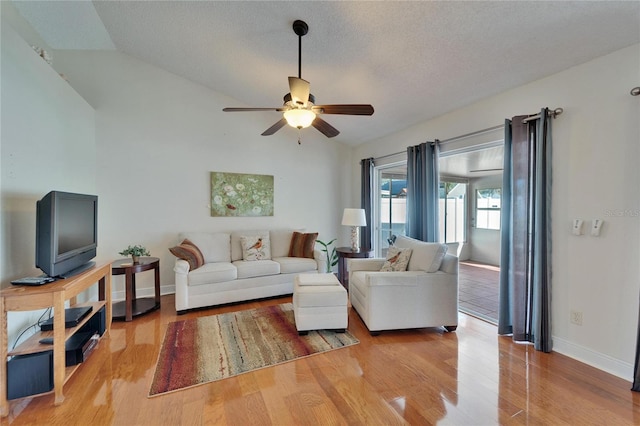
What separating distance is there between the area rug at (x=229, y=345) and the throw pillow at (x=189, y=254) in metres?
0.70

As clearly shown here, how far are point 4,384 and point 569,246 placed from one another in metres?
4.28

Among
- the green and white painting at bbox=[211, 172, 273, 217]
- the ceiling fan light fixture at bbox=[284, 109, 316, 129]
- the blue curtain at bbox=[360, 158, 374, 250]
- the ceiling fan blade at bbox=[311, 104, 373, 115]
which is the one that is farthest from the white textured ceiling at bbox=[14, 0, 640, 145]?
the green and white painting at bbox=[211, 172, 273, 217]

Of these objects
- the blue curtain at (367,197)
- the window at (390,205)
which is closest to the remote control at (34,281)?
the blue curtain at (367,197)

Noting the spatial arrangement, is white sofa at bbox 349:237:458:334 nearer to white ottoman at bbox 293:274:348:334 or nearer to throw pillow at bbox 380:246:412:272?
throw pillow at bbox 380:246:412:272

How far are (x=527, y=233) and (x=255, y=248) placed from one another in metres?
3.36

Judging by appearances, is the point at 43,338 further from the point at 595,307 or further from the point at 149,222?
the point at 595,307

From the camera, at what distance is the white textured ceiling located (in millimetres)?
2010

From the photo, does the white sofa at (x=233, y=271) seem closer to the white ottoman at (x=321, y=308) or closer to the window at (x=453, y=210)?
the white ottoman at (x=321, y=308)

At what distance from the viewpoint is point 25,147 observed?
7.44ft

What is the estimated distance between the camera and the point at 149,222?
3.93 m

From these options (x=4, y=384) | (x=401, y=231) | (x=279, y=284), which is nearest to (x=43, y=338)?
(x=4, y=384)

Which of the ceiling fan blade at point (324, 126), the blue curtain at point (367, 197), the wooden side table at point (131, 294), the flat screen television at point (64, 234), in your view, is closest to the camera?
the flat screen television at point (64, 234)

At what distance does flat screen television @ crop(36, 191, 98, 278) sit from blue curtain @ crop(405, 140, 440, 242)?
3701 millimetres

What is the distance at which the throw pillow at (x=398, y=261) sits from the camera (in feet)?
10.1
